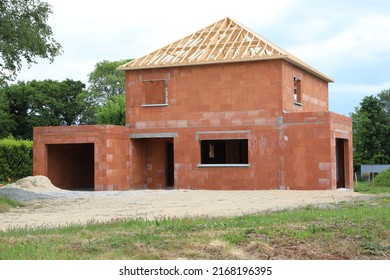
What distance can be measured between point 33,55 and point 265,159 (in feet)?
36.9

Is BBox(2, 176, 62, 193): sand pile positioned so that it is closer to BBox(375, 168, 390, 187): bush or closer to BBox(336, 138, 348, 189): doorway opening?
BBox(336, 138, 348, 189): doorway opening

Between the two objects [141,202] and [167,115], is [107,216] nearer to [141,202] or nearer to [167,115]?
[141,202]

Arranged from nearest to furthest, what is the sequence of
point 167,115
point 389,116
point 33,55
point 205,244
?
1. point 205,244
2. point 33,55
3. point 167,115
4. point 389,116


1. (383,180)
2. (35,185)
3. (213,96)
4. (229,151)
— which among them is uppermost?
(213,96)

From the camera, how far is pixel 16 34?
893 inches

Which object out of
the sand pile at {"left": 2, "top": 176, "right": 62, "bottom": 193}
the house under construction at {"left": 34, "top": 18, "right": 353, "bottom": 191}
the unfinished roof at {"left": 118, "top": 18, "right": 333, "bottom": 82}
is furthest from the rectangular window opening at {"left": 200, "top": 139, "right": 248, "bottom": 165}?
the sand pile at {"left": 2, "top": 176, "right": 62, "bottom": 193}

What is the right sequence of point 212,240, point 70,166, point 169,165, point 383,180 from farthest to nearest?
point 383,180
point 169,165
point 70,166
point 212,240

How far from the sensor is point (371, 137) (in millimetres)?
52938

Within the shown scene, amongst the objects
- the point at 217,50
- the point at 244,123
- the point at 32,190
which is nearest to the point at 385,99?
the point at 217,50

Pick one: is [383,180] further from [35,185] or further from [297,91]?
[35,185]

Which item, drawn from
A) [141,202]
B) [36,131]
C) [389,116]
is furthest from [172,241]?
[389,116]

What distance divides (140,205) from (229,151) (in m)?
14.4

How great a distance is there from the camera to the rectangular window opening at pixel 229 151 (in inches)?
1291

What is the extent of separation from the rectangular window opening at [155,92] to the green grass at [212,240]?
691 inches
